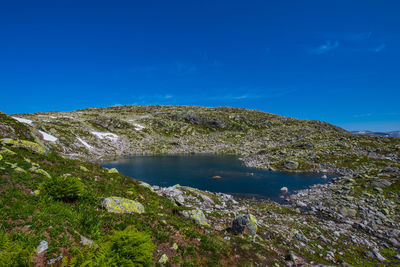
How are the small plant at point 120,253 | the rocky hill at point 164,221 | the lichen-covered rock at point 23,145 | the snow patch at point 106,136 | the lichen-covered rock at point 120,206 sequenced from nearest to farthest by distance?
the small plant at point 120,253
the rocky hill at point 164,221
the lichen-covered rock at point 120,206
the lichen-covered rock at point 23,145
the snow patch at point 106,136

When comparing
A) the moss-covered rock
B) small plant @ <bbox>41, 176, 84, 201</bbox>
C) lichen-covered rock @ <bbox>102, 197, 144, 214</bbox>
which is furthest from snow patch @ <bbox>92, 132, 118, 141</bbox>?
lichen-covered rock @ <bbox>102, 197, 144, 214</bbox>

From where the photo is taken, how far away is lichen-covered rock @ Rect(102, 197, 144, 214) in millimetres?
13281

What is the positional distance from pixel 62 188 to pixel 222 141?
12085cm

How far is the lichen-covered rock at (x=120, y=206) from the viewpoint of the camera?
43.6 ft

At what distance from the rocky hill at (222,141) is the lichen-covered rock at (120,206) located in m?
52.0

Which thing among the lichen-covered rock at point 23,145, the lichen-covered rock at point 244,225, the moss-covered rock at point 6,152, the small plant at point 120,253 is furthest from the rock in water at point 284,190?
the moss-covered rock at point 6,152

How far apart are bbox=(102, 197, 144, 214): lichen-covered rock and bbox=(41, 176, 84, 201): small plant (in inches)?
79.5

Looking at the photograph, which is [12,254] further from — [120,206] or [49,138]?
[49,138]

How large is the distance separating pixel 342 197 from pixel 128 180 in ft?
113

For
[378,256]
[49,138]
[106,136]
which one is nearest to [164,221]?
[378,256]

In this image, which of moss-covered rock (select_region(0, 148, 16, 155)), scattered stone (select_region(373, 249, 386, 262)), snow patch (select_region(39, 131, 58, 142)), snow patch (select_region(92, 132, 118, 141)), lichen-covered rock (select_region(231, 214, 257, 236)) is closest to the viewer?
moss-covered rock (select_region(0, 148, 16, 155))

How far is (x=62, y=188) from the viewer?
40.4ft

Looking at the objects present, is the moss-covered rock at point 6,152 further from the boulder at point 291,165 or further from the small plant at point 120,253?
the boulder at point 291,165

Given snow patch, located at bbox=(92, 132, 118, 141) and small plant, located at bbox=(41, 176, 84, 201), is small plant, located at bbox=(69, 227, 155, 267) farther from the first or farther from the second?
snow patch, located at bbox=(92, 132, 118, 141)
